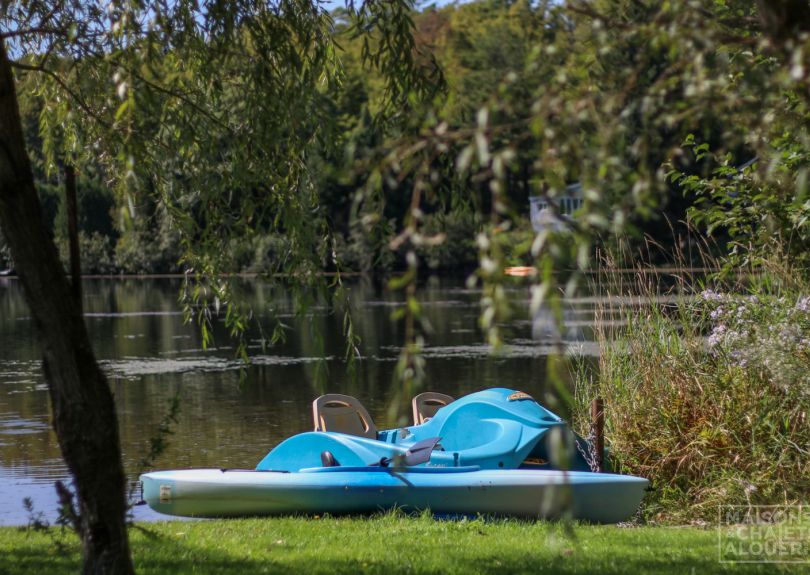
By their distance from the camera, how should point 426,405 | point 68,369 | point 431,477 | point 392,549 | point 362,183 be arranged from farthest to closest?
point 362,183 → point 426,405 → point 431,477 → point 392,549 → point 68,369

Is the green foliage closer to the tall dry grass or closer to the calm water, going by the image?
the tall dry grass

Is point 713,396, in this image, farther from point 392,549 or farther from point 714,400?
point 392,549

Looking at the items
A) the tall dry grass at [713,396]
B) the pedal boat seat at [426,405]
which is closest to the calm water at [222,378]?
the pedal boat seat at [426,405]

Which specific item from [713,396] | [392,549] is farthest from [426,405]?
[392,549]

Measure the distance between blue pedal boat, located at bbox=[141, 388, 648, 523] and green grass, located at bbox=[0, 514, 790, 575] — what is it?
0.35 metres

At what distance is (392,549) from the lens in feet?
21.0

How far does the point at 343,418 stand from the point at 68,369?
5.81m

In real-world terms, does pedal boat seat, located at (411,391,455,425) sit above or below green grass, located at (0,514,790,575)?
above

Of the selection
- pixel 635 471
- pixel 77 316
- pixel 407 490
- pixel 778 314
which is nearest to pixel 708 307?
pixel 778 314

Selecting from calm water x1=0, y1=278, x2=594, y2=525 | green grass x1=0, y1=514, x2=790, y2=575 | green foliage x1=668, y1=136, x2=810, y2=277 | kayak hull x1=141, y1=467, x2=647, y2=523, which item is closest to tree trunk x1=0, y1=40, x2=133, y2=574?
→ calm water x1=0, y1=278, x2=594, y2=525

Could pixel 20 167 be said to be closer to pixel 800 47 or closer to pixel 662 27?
pixel 662 27

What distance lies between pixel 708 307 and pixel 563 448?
662 centimetres

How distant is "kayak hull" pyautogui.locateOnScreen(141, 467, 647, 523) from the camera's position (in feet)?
26.2

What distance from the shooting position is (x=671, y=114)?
299 cm
